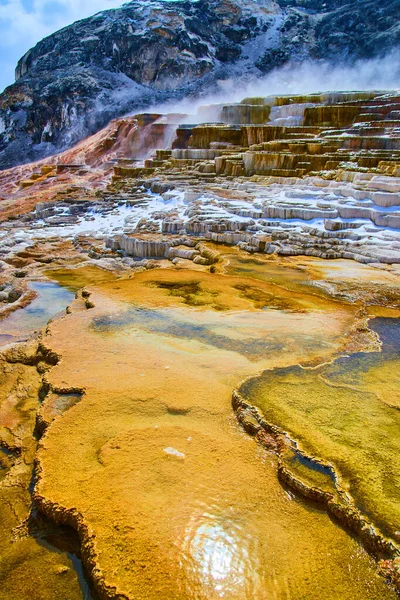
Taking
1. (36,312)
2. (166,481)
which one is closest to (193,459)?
(166,481)

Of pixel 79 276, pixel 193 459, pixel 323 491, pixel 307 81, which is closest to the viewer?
pixel 323 491

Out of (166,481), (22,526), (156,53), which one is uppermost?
(156,53)

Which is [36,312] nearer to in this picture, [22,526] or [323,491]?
[22,526]

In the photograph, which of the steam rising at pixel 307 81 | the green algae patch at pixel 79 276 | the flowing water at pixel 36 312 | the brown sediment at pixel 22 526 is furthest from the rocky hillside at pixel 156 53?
the brown sediment at pixel 22 526

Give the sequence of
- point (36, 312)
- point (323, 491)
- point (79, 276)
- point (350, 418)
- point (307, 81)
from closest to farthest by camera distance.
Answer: point (323, 491) < point (350, 418) < point (36, 312) < point (79, 276) < point (307, 81)

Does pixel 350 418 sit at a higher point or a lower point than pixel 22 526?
higher

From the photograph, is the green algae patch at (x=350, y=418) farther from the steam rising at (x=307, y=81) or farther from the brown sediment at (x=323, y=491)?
the steam rising at (x=307, y=81)

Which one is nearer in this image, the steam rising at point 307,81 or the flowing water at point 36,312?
the flowing water at point 36,312
